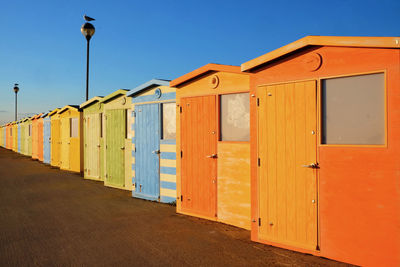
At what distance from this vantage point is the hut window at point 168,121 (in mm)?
8016

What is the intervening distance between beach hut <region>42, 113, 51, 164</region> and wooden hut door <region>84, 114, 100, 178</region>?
708 cm

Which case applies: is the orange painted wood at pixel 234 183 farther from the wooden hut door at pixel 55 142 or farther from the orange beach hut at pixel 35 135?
the orange beach hut at pixel 35 135

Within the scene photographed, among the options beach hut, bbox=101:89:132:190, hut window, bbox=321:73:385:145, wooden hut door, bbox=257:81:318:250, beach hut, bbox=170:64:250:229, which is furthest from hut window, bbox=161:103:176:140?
hut window, bbox=321:73:385:145

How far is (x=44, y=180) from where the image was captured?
12.2 m

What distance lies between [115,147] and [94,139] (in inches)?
90.8

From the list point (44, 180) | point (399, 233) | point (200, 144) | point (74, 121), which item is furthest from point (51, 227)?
point (74, 121)

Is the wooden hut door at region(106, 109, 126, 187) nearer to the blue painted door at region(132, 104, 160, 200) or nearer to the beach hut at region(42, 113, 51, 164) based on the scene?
the blue painted door at region(132, 104, 160, 200)

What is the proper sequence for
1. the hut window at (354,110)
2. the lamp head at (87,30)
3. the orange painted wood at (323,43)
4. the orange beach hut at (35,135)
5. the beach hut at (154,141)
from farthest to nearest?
the orange beach hut at (35,135), the lamp head at (87,30), the beach hut at (154,141), the hut window at (354,110), the orange painted wood at (323,43)

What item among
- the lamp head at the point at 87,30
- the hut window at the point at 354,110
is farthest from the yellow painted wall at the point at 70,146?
the hut window at the point at 354,110

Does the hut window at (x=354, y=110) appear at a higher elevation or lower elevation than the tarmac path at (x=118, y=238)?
higher

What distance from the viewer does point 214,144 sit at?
6.44 meters

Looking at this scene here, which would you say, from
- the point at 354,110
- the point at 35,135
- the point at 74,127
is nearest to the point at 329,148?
the point at 354,110

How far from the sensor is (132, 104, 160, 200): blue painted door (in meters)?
8.33

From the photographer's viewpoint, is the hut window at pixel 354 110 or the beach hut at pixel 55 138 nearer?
the hut window at pixel 354 110
